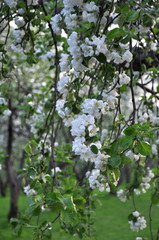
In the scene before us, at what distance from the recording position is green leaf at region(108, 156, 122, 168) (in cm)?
141

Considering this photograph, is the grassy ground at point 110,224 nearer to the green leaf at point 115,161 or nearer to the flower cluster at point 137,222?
the flower cluster at point 137,222

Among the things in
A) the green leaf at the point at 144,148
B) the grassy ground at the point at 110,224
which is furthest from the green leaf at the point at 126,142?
the grassy ground at the point at 110,224

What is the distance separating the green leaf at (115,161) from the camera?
4.62ft

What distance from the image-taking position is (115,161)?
4.65 ft

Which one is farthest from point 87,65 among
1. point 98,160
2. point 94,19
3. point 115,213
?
point 115,213

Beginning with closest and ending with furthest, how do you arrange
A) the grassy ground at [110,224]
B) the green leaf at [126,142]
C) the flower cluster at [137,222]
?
the green leaf at [126,142] → the flower cluster at [137,222] → the grassy ground at [110,224]

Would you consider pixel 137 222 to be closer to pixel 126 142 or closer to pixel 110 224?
pixel 126 142

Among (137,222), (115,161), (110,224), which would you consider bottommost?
(137,222)

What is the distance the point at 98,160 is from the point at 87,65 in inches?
15.7

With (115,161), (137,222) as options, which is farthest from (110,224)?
(115,161)

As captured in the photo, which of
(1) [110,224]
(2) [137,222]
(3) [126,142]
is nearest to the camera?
(3) [126,142]

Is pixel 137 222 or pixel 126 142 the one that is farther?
pixel 137 222

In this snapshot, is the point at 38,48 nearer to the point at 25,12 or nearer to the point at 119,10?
the point at 25,12

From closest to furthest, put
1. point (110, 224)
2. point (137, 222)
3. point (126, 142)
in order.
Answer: point (126, 142) → point (137, 222) → point (110, 224)
